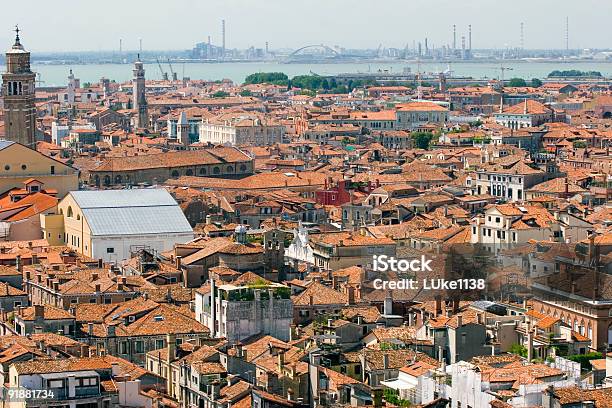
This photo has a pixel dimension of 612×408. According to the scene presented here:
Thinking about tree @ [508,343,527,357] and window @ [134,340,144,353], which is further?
window @ [134,340,144,353]

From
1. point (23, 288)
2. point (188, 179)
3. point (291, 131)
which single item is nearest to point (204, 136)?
point (291, 131)

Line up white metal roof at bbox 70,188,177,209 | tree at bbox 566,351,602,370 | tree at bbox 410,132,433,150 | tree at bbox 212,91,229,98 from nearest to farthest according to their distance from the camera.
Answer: tree at bbox 566,351,602,370 → white metal roof at bbox 70,188,177,209 → tree at bbox 410,132,433,150 → tree at bbox 212,91,229,98

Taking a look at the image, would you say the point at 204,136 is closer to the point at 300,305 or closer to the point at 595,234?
the point at 595,234

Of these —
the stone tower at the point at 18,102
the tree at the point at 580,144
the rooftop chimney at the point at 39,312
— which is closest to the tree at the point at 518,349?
the rooftop chimney at the point at 39,312

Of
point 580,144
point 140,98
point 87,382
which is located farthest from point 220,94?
point 87,382

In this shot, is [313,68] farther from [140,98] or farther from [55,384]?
[55,384]

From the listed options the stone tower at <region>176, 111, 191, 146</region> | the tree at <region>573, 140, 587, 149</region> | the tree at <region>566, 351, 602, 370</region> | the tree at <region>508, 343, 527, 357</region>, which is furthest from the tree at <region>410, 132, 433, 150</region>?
the tree at <region>566, 351, 602, 370</region>

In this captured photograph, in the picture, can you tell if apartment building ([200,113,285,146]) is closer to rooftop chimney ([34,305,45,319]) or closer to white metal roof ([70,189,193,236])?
white metal roof ([70,189,193,236])
